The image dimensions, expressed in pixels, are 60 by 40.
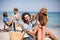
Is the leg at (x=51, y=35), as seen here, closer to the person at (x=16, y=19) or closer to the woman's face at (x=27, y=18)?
the woman's face at (x=27, y=18)

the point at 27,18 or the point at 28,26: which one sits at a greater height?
the point at 27,18

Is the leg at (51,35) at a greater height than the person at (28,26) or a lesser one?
lesser

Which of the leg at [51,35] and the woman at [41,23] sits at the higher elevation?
the woman at [41,23]

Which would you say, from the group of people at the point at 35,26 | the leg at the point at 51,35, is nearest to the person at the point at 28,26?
Answer: the group of people at the point at 35,26

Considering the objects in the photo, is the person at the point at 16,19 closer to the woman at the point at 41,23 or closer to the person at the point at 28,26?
the person at the point at 28,26

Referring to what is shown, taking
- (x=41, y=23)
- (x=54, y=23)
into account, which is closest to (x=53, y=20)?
(x=54, y=23)

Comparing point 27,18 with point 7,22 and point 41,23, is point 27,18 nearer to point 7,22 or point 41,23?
point 41,23

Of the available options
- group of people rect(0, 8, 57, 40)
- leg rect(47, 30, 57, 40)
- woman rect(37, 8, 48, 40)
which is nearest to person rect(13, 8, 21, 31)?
group of people rect(0, 8, 57, 40)

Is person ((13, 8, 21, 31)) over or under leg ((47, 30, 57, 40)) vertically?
over

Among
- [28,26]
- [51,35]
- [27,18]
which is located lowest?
[51,35]

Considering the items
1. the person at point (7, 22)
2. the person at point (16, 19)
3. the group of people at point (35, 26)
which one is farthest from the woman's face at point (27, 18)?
the person at point (7, 22)

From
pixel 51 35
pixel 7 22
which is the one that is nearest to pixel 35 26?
pixel 51 35

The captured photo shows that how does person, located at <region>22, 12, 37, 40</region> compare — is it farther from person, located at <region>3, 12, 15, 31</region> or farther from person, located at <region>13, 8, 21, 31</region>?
person, located at <region>3, 12, 15, 31</region>

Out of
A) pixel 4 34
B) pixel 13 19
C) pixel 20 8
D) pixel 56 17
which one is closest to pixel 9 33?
pixel 4 34
